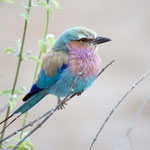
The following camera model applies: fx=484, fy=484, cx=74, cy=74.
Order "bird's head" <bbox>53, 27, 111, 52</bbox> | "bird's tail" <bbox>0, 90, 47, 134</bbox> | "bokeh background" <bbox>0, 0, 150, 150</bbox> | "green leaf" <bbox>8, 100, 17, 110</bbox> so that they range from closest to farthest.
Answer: "green leaf" <bbox>8, 100, 17, 110</bbox> < "bird's tail" <bbox>0, 90, 47, 134</bbox> < "bird's head" <bbox>53, 27, 111, 52</bbox> < "bokeh background" <bbox>0, 0, 150, 150</bbox>

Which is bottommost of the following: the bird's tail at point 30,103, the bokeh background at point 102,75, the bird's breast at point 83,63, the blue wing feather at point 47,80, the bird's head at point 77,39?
the bokeh background at point 102,75

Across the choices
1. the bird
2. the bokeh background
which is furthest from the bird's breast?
the bokeh background

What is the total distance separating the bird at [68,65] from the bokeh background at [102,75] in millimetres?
Answer: 3273

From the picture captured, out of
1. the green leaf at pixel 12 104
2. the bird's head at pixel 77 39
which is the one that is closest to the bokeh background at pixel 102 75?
the bird's head at pixel 77 39

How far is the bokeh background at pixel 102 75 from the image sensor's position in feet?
24.4

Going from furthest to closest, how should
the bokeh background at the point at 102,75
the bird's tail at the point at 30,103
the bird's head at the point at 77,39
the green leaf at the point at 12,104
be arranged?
1. the bokeh background at the point at 102,75
2. the bird's head at the point at 77,39
3. the bird's tail at the point at 30,103
4. the green leaf at the point at 12,104

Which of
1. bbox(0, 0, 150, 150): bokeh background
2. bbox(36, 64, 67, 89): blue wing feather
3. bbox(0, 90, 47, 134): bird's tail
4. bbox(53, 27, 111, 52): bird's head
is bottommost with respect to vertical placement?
bbox(0, 0, 150, 150): bokeh background

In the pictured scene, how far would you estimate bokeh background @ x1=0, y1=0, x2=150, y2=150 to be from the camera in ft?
24.4

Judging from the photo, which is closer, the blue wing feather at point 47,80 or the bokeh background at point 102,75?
the blue wing feather at point 47,80

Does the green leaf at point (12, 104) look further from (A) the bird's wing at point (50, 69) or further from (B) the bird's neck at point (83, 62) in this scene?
(B) the bird's neck at point (83, 62)

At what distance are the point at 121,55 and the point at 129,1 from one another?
9.80 ft

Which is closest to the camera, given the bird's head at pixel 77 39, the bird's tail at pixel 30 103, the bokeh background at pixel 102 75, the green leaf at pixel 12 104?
the green leaf at pixel 12 104

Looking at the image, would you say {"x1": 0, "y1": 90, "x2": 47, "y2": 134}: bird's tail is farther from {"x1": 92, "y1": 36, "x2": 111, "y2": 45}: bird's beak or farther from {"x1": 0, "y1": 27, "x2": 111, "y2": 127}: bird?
{"x1": 92, "y1": 36, "x2": 111, "y2": 45}: bird's beak

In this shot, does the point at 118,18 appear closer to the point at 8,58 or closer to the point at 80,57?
the point at 8,58
